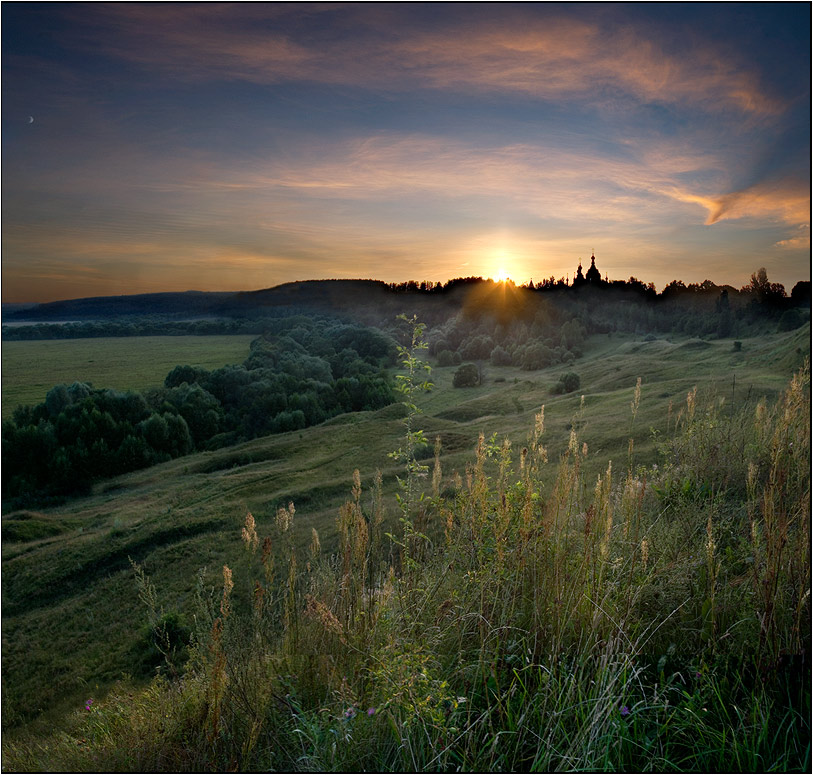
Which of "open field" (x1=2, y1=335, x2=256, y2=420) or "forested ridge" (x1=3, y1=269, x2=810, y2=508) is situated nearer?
"forested ridge" (x1=3, y1=269, x2=810, y2=508)

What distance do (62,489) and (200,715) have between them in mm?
50308

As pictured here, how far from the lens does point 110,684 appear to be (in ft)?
29.0

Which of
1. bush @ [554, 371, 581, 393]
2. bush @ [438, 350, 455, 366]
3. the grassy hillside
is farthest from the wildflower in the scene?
bush @ [438, 350, 455, 366]

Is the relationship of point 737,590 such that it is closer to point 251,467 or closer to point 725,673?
point 725,673

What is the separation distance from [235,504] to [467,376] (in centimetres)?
3005

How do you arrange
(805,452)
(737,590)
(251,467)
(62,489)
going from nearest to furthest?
1. (737,590)
2. (805,452)
3. (251,467)
4. (62,489)

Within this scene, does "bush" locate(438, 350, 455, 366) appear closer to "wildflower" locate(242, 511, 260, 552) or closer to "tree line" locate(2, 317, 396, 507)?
"tree line" locate(2, 317, 396, 507)

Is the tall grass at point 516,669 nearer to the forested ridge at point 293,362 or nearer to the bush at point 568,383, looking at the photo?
the forested ridge at point 293,362

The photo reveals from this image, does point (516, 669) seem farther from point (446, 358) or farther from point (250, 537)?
point (446, 358)

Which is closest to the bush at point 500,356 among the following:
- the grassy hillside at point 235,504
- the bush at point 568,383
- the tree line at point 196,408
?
the tree line at point 196,408

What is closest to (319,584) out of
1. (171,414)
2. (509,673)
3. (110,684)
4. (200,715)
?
(200,715)

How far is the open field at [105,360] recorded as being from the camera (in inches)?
2082

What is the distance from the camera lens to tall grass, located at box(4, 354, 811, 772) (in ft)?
7.34

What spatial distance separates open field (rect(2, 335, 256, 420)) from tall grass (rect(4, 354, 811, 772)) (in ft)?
193
